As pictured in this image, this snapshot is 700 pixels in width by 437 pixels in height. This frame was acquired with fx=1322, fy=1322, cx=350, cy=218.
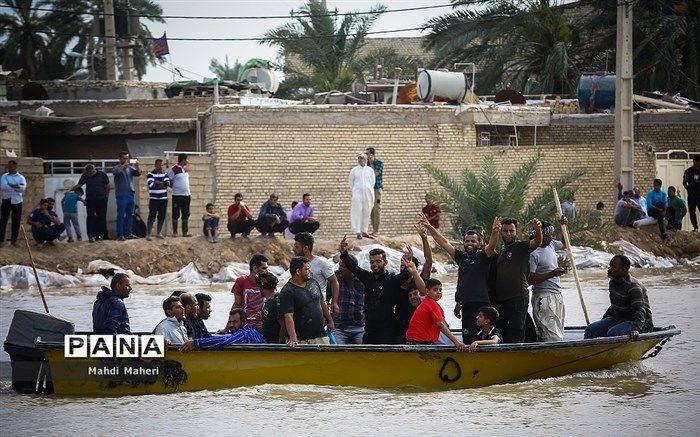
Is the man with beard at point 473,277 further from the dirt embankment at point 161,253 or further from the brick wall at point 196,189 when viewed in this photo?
the brick wall at point 196,189

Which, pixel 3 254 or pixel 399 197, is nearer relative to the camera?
pixel 3 254

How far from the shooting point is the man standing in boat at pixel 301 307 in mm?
12234

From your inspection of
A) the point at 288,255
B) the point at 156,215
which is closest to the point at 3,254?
the point at 156,215

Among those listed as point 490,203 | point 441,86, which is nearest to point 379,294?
point 490,203

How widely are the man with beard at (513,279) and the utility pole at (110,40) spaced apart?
2901cm

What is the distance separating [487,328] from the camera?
12.7 meters

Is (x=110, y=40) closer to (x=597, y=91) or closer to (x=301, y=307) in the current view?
(x=597, y=91)

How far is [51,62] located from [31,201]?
26.3 meters

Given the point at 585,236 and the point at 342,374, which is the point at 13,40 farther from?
the point at 342,374

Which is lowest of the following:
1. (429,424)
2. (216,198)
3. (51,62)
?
(429,424)

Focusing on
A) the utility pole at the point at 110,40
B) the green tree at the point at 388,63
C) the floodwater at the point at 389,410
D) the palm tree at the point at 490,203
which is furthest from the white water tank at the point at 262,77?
the floodwater at the point at 389,410

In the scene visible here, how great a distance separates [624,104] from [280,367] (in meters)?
17.6

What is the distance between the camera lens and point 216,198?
27406 mm

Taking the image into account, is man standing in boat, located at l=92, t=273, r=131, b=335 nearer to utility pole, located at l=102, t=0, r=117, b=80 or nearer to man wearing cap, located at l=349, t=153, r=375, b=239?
man wearing cap, located at l=349, t=153, r=375, b=239
